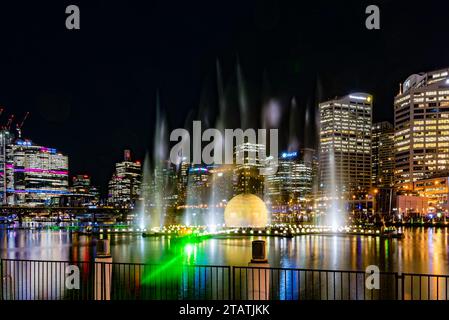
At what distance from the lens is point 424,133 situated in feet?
507

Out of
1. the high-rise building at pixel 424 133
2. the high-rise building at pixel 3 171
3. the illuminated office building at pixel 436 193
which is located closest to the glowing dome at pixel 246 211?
the illuminated office building at pixel 436 193

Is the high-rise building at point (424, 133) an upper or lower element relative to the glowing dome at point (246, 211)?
upper

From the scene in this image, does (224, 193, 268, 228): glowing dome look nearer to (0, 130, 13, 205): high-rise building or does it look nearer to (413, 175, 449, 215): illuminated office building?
(413, 175, 449, 215): illuminated office building

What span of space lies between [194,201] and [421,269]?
397 ft

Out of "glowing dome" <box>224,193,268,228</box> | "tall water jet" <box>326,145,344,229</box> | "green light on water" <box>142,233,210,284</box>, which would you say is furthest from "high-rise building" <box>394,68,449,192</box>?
"green light on water" <box>142,233,210,284</box>

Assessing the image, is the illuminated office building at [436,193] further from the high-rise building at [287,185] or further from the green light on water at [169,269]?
the green light on water at [169,269]

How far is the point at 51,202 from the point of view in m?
198

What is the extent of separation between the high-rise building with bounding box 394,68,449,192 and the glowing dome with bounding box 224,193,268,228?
90.8 metres

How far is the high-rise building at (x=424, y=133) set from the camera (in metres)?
154

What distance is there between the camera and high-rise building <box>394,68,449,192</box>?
153625 millimetres

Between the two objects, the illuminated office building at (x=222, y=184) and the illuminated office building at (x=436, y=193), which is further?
the illuminated office building at (x=222, y=184)

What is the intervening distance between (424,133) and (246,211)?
102573 millimetres

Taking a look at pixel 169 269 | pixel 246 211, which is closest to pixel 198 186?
pixel 246 211

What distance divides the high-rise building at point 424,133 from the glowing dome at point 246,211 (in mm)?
90822
